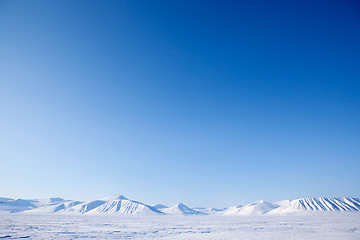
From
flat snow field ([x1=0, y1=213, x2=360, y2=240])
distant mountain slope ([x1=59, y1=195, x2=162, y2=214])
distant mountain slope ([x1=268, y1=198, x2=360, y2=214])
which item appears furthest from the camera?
distant mountain slope ([x1=59, y1=195, x2=162, y2=214])

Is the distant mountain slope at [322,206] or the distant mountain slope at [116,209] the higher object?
the distant mountain slope at [322,206]

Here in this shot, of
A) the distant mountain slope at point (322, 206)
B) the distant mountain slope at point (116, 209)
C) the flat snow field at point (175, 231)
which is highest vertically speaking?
the distant mountain slope at point (322, 206)

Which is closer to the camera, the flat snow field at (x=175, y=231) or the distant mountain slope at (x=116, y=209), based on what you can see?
the flat snow field at (x=175, y=231)

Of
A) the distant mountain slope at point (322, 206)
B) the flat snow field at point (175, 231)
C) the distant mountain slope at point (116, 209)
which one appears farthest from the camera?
the distant mountain slope at point (116, 209)

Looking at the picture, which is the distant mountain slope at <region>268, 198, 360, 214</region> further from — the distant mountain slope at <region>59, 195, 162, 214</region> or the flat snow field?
the flat snow field

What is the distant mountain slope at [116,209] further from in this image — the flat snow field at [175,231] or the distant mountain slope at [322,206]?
the flat snow field at [175,231]

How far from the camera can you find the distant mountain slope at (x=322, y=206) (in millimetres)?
157975

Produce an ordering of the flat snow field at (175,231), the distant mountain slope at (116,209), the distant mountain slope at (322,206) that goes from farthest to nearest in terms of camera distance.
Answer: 1. the distant mountain slope at (116,209)
2. the distant mountain slope at (322,206)
3. the flat snow field at (175,231)

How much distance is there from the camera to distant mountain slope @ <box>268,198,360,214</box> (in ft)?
518

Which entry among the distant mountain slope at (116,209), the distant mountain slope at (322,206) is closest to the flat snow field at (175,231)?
the distant mountain slope at (116,209)

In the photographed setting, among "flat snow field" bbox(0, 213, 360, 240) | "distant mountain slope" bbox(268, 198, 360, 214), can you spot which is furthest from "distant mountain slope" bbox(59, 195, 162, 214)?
"flat snow field" bbox(0, 213, 360, 240)

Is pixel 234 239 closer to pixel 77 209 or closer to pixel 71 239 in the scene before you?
pixel 71 239

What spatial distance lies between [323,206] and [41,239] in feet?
697

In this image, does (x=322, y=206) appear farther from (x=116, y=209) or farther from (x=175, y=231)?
(x=175, y=231)
